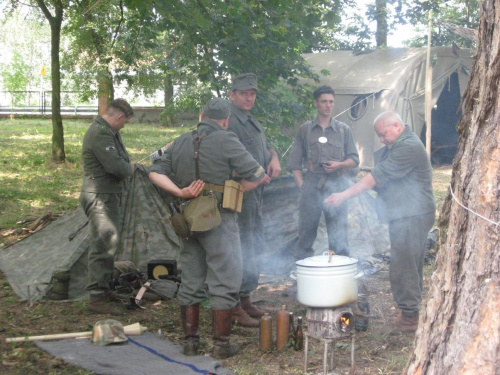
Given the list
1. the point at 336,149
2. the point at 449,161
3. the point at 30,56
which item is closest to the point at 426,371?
the point at 336,149

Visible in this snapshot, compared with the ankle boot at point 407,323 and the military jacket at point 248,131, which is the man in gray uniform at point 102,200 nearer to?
the military jacket at point 248,131

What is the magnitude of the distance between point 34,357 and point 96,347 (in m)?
0.42

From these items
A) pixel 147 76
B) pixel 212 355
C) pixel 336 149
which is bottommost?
pixel 212 355

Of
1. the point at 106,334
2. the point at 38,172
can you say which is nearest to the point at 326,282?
the point at 106,334

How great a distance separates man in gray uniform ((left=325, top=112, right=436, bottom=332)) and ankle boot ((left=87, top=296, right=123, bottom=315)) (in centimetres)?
209

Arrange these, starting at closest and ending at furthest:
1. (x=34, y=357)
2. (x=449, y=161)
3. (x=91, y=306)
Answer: (x=34, y=357)
(x=91, y=306)
(x=449, y=161)

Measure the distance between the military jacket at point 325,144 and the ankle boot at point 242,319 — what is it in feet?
5.39

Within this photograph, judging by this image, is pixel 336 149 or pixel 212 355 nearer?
pixel 212 355

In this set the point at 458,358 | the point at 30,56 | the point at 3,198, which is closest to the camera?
the point at 458,358

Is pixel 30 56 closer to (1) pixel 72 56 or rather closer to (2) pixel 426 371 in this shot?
(1) pixel 72 56

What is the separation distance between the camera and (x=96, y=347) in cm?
452

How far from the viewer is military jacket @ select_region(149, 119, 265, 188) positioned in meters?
4.47

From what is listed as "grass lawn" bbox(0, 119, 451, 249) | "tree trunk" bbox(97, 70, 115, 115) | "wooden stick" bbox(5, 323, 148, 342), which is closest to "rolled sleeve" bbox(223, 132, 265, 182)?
"wooden stick" bbox(5, 323, 148, 342)

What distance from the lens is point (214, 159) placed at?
4480 millimetres
